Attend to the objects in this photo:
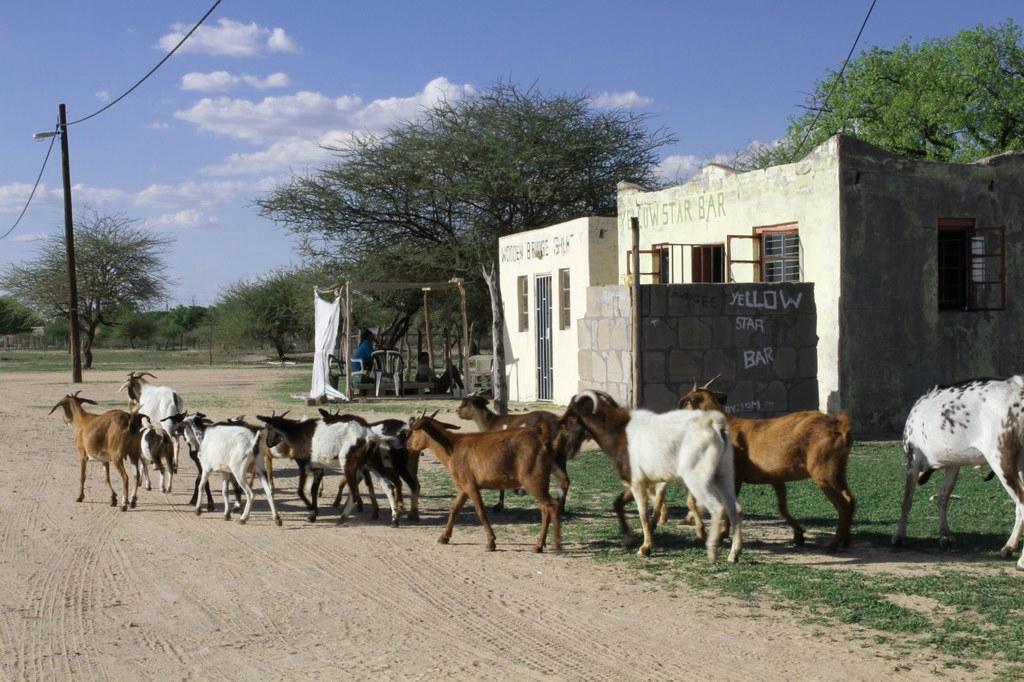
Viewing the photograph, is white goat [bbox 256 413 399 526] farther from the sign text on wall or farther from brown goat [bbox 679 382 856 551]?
the sign text on wall

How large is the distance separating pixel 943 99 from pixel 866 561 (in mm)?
31262

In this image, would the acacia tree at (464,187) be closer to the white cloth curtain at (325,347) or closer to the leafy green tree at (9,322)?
the white cloth curtain at (325,347)

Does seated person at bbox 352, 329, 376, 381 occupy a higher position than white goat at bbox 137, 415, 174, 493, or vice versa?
seated person at bbox 352, 329, 376, 381

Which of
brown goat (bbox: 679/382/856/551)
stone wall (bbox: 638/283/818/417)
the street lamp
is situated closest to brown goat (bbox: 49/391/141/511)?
brown goat (bbox: 679/382/856/551)

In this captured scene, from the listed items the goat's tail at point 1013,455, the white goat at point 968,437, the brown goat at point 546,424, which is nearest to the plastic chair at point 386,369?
the brown goat at point 546,424

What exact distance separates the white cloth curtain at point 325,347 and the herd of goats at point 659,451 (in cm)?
1321

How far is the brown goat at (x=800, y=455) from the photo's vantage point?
8.60 meters

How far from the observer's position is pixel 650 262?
2122cm

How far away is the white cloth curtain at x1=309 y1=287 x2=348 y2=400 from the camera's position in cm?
2395

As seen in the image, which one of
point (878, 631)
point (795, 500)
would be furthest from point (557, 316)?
point (878, 631)

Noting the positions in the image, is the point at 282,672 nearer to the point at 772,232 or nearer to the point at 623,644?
the point at 623,644

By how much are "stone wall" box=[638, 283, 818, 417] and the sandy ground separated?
5.82 m

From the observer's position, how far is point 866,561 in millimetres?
8438

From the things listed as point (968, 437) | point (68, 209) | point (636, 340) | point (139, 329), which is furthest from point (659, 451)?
point (139, 329)
